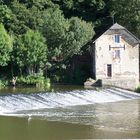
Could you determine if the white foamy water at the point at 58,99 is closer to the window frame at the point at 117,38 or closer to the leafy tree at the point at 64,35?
the window frame at the point at 117,38

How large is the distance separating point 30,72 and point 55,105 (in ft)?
55.6

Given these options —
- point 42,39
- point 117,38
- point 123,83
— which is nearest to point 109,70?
point 123,83

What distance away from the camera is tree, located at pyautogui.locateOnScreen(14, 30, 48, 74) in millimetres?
54625

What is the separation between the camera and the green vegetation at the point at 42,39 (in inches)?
2154

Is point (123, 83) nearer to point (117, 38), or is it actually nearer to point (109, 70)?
point (109, 70)

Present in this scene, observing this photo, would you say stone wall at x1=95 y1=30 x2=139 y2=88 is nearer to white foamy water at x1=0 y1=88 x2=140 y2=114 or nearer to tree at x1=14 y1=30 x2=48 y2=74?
tree at x1=14 y1=30 x2=48 y2=74

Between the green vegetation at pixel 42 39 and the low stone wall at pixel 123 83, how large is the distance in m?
3.32

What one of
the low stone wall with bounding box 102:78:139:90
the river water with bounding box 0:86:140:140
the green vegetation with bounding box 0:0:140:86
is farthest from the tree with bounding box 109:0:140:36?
the river water with bounding box 0:86:140:140

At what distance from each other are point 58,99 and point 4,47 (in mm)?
13574

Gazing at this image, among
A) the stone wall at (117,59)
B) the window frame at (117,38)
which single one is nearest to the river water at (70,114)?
the stone wall at (117,59)

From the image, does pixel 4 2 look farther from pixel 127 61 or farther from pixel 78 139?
pixel 78 139

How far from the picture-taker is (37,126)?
100 feet

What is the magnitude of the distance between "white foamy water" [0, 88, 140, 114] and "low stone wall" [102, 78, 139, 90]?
16.3ft

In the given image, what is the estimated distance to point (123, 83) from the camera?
54.2 meters
